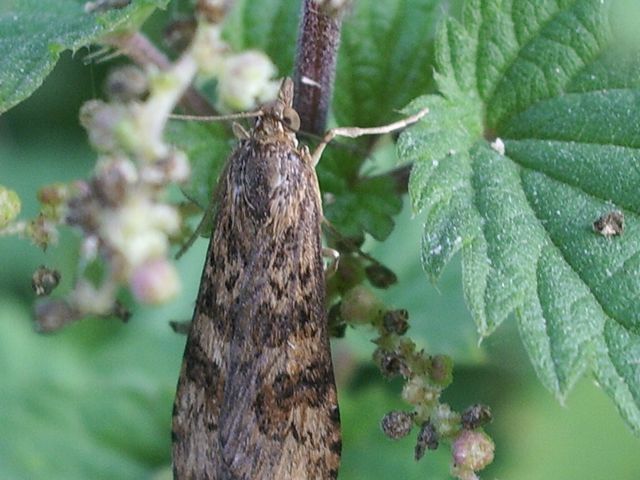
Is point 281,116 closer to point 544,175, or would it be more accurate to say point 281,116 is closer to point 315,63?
point 315,63

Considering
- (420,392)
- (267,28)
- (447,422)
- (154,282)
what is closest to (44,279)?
(154,282)

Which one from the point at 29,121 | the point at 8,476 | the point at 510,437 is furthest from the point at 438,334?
the point at 29,121

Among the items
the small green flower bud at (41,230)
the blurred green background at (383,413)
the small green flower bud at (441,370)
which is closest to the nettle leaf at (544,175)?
the small green flower bud at (441,370)

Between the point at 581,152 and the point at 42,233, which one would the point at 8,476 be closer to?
the point at 42,233

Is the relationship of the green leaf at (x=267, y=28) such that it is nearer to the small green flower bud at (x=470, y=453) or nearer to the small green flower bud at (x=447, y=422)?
the small green flower bud at (x=447, y=422)

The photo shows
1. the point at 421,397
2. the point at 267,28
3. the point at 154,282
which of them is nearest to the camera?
the point at 154,282

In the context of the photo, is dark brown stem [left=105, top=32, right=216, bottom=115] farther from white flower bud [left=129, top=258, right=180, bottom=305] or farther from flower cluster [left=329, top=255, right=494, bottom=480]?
white flower bud [left=129, top=258, right=180, bottom=305]

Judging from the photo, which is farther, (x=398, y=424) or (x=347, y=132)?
(x=347, y=132)
